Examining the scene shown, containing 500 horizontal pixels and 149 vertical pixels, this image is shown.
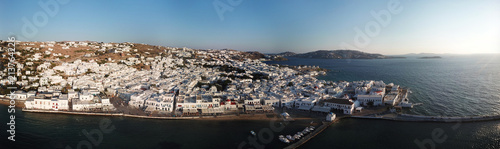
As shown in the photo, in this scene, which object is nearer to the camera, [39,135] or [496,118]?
[39,135]

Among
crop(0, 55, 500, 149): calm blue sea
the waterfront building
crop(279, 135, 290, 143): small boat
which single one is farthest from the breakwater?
crop(279, 135, 290, 143): small boat

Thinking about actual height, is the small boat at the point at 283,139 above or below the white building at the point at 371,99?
below

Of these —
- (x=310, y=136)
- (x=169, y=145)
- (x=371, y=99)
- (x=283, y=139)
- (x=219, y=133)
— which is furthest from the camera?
(x=371, y=99)

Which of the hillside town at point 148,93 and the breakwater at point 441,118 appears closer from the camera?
the breakwater at point 441,118

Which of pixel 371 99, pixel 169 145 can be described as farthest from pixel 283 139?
pixel 371 99

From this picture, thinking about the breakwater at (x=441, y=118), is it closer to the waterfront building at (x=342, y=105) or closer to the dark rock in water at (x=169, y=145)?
the waterfront building at (x=342, y=105)

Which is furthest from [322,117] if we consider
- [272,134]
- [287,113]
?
[272,134]

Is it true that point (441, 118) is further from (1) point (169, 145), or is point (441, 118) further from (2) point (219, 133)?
(1) point (169, 145)

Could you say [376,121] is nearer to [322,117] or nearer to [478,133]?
[322,117]

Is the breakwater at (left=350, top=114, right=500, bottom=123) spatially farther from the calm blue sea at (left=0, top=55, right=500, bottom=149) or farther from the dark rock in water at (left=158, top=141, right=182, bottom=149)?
the dark rock in water at (left=158, top=141, right=182, bottom=149)

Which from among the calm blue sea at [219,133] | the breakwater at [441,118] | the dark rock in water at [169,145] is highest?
the breakwater at [441,118]

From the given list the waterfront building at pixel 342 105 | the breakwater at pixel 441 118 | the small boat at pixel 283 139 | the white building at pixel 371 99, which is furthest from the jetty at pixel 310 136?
the white building at pixel 371 99
